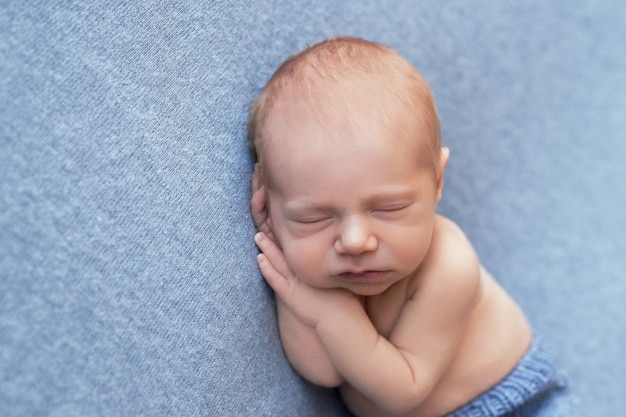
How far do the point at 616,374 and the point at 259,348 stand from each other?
0.69m

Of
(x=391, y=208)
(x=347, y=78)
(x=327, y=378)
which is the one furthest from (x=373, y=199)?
(x=327, y=378)

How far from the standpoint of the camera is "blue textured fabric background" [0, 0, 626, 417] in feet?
2.18

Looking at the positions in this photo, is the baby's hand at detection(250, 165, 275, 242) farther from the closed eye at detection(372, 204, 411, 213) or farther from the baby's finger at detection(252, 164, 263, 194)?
the closed eye at detection(372, 204, 411, 213)

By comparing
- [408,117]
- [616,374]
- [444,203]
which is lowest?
[616,374]

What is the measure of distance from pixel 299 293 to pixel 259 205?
119 mm

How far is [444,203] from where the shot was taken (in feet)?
4.25

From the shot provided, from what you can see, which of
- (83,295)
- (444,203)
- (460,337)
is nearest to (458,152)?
(444,203)

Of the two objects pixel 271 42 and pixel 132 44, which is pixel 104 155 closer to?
pixel 132 44

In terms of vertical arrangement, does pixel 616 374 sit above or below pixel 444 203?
below

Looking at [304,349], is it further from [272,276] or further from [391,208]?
[391,208]

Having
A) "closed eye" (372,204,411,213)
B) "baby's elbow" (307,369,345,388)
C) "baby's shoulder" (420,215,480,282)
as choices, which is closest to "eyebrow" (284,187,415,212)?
"closed eye" (372,204,411,213)

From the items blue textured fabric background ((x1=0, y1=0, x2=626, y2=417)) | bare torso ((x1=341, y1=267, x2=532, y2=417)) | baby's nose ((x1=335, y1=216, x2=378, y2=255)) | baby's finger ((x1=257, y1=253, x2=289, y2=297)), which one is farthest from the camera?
bare torso ((x1=341, y1=267, x2=532, y2=417))

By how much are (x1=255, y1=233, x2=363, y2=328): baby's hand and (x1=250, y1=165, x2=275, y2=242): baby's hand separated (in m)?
0.02

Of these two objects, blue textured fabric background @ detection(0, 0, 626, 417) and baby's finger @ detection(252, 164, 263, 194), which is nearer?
blue textured fabric background @ detection(0, 0, 626, 417)
